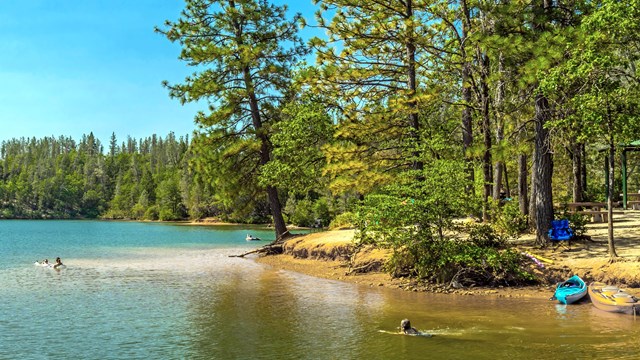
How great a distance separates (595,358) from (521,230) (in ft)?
42.3

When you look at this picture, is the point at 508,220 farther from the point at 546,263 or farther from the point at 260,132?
the point at 260,132

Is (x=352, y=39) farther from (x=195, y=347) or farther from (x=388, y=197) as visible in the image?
(x=195, y=347)

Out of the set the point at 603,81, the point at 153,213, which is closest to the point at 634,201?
the point at 603,81

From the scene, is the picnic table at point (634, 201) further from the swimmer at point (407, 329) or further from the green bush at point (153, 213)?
the green bush at point (153, 213)

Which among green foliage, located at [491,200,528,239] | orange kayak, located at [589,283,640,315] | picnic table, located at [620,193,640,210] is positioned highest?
picnic table, located at [620,193,640,210]

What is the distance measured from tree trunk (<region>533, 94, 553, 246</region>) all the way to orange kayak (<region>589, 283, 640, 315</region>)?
5.08m

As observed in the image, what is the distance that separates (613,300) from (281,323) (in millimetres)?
9419

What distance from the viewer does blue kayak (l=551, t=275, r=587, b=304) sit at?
1595cm

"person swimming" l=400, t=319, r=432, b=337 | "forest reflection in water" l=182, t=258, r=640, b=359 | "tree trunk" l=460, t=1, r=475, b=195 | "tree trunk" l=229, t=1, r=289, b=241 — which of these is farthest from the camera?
"tree trunk" l=229, t=1, r=289, b=241

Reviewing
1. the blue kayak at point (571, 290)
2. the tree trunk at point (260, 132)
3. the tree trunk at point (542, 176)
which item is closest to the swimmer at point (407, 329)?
the blue kayak at point (571, 290)

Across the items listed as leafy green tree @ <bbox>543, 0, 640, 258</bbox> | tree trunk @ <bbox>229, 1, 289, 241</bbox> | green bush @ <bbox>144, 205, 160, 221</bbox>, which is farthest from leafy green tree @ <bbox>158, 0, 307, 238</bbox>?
green bush @ <bbox>144, 205, 160, 221</bbox>

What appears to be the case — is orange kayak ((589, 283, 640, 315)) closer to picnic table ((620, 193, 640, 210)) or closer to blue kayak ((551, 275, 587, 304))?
blue kayak ((551, 275, 587, 304))

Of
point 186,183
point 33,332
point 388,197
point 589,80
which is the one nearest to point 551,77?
point 589,80

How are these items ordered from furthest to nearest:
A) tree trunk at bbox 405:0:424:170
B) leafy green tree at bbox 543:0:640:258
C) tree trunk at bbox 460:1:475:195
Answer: tree trunk at bbox 405:0:424:170, tree trunk at bbox 460:1:475:195, leafy green tree at bbox 543:0:640:258
